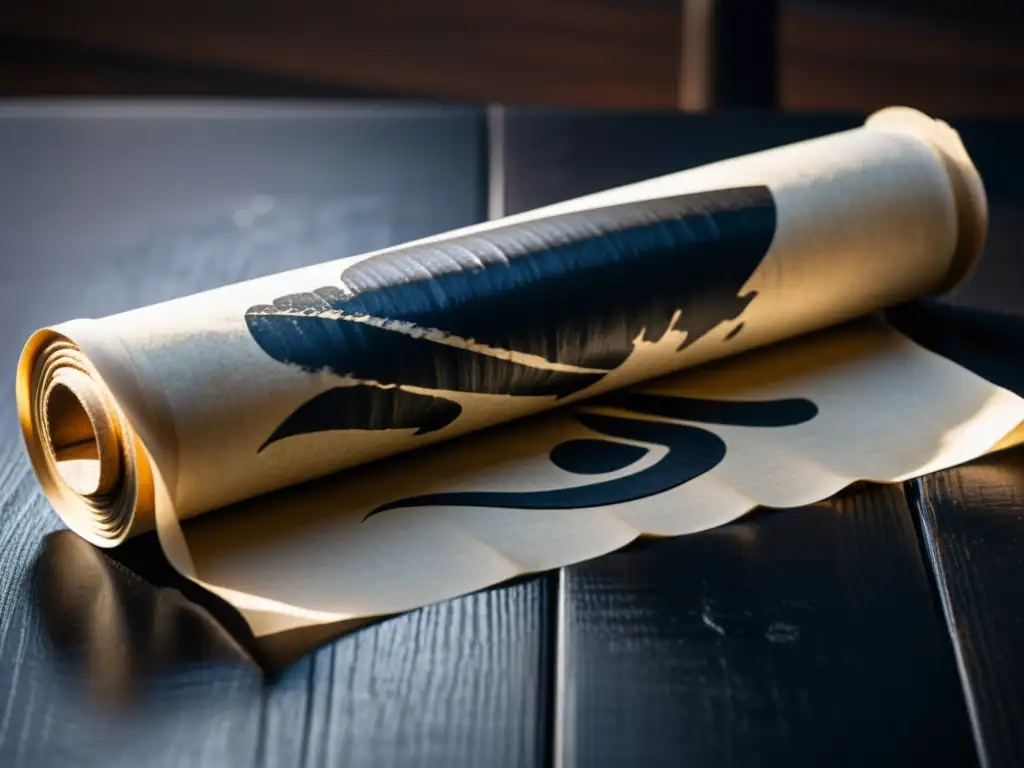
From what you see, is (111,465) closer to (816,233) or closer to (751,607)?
(751,607)

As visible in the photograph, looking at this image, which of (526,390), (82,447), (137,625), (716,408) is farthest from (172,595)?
(716,408)

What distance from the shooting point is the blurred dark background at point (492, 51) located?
2787 mm

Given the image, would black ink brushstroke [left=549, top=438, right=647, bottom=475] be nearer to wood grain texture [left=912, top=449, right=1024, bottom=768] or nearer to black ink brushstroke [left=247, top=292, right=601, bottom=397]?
black ink brushstroke [left=247, top=292, right=601, bottom=397]

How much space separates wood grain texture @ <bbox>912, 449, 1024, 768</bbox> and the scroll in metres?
0.03

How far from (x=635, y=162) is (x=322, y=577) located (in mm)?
649

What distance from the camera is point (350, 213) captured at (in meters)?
1.23

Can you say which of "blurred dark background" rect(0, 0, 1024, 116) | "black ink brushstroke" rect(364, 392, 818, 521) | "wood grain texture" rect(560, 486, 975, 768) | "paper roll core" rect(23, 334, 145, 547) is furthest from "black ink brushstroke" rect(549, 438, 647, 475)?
"blurred dark background" rect(0, 0, 1024, 116)

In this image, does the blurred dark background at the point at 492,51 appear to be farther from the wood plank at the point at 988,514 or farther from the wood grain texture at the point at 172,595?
the wood plank at the point at 988,514

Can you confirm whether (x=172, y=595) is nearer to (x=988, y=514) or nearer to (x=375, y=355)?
(x=375, y=355)

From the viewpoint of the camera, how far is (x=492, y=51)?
291 cm

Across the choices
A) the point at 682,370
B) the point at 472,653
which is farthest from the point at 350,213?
the point at 472,653

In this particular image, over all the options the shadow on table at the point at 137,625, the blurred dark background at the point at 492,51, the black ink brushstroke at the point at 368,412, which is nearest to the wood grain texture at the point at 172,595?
the shadow on table at the point at 137,625

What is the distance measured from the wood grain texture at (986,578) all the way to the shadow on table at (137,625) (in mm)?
300

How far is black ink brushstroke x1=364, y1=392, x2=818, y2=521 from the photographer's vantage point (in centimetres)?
82
